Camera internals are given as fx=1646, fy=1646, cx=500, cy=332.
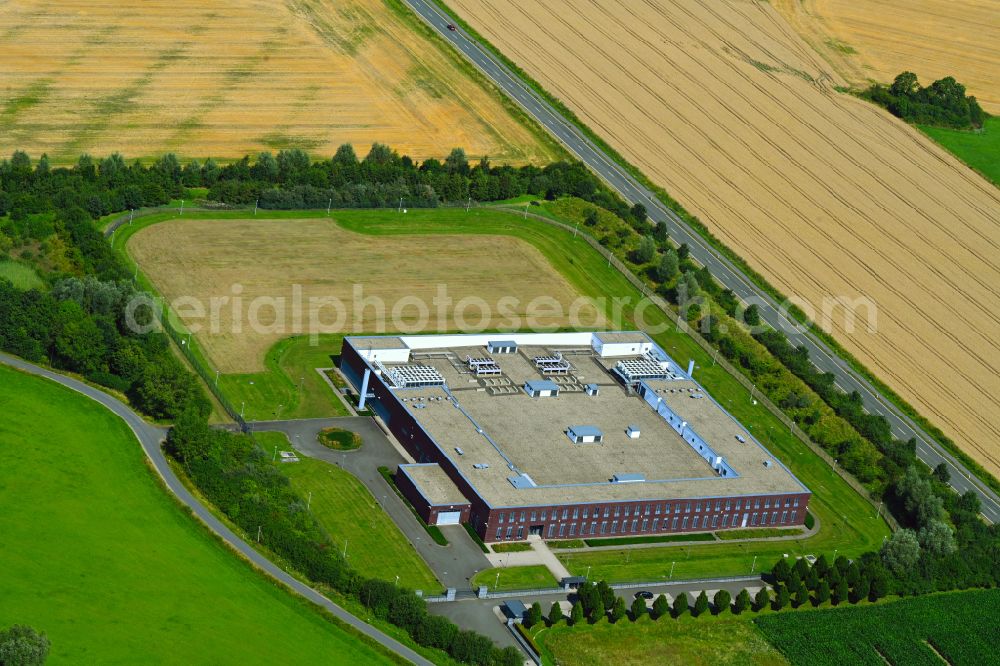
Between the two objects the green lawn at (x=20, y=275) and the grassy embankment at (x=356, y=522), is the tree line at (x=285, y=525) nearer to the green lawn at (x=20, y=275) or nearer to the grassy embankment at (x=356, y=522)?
the grassy embankment at (x=356, y=522)

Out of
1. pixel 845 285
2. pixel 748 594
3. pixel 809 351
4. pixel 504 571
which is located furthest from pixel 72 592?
pixel 845 285

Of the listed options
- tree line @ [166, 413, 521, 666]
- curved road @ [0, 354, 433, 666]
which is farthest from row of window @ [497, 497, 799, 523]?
curved road @ [0, 354, 433, 666]

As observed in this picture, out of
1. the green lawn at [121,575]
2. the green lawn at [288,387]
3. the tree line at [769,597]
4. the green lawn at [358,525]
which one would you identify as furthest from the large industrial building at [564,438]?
the green lawn at [121,575]

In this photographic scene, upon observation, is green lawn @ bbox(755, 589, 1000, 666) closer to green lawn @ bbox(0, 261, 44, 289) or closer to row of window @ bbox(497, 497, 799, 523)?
row of window @ bbox(497, 497, 799, 523)

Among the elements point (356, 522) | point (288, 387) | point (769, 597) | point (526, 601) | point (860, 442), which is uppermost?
point (860, 442)

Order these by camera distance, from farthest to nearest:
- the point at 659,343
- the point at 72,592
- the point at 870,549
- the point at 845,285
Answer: the point at 845,285 → the point at 659,343 → the point at 870,549 → the point at 72,592

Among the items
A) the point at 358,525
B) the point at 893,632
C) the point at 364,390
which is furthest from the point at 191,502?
the point at 893,632

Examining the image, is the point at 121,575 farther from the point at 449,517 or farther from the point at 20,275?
the point at 20,275

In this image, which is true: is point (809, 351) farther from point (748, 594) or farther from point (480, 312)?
point (748, 594)
